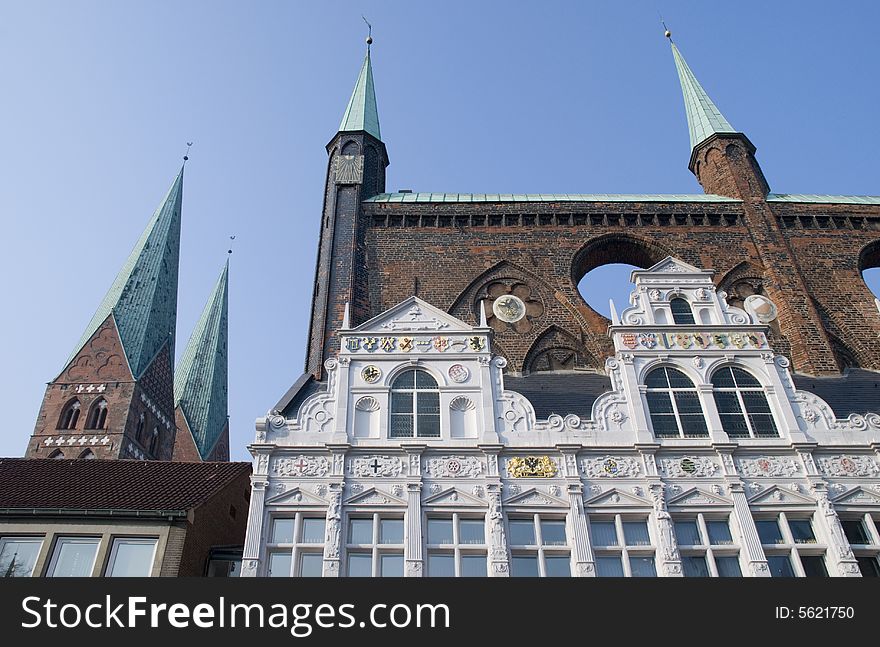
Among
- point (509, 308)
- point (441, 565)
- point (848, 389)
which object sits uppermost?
point (509, 308)

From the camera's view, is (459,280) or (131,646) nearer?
(131,646)

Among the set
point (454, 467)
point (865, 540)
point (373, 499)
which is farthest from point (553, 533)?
point (865, 540)

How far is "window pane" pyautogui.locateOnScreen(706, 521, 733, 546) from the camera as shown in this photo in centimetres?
1248

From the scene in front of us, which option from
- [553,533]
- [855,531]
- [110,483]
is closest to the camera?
[553,533]

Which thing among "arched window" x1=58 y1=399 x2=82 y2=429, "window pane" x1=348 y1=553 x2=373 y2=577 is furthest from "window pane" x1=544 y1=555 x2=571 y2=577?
"arched window" x1=58 y1=399 x2=82 y2=429

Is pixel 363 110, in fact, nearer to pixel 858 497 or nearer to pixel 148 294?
pixel 858 497

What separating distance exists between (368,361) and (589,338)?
8305mm

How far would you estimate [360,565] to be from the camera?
12219 mm

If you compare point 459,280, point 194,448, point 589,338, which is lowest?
point 589,338

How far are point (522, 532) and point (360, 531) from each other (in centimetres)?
254

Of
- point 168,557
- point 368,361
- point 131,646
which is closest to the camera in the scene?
point 131,646

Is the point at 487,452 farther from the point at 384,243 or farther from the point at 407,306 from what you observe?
the point at 384,243

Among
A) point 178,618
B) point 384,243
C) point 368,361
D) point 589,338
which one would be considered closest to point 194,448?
point 384,243

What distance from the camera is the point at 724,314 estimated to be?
51.4 ft
